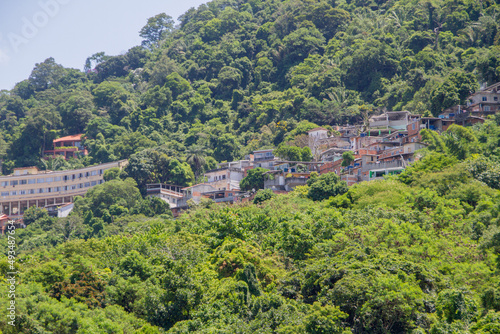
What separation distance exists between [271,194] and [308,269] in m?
19.8

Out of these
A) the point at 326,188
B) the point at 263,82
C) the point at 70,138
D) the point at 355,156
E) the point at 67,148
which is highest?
the point at 263,82

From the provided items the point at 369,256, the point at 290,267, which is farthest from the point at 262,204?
the point at 369,256

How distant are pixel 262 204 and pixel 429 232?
631 inches

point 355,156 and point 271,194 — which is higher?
point 355,156

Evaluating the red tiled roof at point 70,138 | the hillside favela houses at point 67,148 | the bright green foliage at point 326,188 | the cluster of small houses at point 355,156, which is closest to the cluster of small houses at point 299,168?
the cluster of small houses at point 355,156

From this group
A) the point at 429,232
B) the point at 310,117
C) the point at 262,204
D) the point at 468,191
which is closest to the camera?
the point at 429,232

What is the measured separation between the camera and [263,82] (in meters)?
85.2

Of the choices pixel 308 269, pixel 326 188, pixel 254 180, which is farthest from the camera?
pixel 254 180

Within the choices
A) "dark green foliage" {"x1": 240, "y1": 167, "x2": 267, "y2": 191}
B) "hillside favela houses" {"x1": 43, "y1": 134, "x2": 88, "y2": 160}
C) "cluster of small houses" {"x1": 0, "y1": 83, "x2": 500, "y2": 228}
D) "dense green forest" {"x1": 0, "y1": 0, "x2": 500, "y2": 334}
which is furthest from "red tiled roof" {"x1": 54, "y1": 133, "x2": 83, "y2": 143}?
"dark green foliage" {"x1": 240, "y1": 167, "x2": 267, "y2": 191}

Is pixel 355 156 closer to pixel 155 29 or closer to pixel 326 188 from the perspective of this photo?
pixel 326 188

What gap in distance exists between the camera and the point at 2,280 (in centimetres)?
3052

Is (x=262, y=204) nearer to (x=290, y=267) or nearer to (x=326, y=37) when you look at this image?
(x=290, y=267)

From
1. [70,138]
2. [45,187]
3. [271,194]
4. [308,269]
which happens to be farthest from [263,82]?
[308,269]

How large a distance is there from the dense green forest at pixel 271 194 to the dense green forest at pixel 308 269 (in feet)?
0.30
